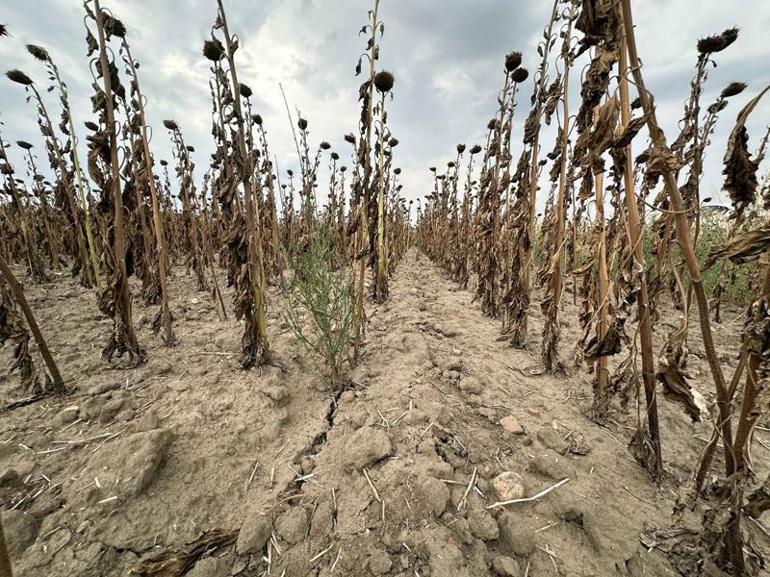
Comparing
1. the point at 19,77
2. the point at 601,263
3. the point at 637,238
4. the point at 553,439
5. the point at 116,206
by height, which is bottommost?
the point at 553,439

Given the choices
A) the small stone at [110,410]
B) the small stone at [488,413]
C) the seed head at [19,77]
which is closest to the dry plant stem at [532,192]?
the small stone at [488,413]

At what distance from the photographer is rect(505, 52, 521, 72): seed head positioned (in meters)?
3.44

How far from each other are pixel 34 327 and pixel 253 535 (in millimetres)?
1977

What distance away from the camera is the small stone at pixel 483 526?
1377 millimetres

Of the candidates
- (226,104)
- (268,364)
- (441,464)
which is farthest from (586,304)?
(226,104)

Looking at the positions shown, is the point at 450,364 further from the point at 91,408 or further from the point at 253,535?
the point at 91,408

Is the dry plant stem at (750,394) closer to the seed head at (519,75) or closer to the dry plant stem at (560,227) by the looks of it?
the dry plant stem at (560,227)

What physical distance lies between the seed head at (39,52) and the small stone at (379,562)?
17.5 feet

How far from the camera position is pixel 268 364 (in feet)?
8.73

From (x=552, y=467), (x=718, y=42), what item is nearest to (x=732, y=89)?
(x=718, y=42)

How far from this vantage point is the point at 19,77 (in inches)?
154

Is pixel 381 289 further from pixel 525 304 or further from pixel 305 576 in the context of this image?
pixel 305 576

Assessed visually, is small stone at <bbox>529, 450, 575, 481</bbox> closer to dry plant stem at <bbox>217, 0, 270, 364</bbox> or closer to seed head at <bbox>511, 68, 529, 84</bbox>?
dry plant stem at <bbox>217, 0, 270, 364</bbox>

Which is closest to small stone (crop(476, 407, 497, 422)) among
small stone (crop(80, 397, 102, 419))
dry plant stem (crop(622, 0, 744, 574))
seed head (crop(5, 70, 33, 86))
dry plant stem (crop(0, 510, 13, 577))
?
dry plant stem (crop(622, 0, 744, 574))
